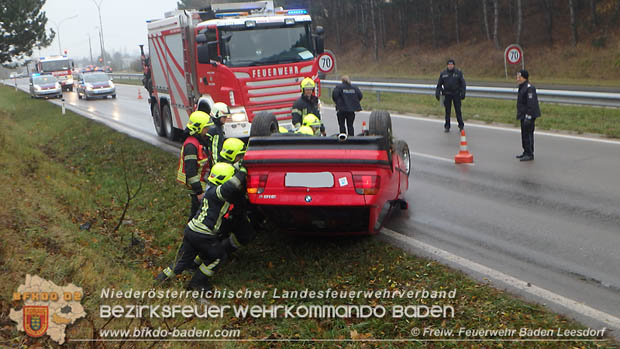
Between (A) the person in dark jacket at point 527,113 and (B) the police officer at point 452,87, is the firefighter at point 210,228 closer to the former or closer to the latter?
(A) the person in dark jacket at point 527,113

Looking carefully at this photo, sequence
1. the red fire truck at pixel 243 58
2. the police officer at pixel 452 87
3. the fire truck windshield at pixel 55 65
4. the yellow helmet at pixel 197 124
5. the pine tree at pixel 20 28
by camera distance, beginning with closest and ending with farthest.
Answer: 1. the yellow helmet at pixel 197 124
2. the red fire truck at pixel 243 58
3. the police officer at pixel 452 87
4. the pine tree at pixel 20 28
5. the fire truck windshield at pixel 55 65

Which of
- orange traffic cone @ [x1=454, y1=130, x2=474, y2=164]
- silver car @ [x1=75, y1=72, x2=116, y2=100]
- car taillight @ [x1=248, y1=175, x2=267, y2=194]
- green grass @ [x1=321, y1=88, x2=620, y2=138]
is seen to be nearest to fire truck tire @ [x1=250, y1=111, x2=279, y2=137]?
car taillight @ [x1=248, y1=175, x2=267, y2=194]

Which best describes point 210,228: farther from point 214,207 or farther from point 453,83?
point 453,83


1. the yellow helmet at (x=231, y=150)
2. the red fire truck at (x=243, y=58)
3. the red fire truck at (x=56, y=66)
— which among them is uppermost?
the red fire truck at (x=56, y=66)

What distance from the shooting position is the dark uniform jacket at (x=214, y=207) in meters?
6.16

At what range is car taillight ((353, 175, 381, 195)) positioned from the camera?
6.12m

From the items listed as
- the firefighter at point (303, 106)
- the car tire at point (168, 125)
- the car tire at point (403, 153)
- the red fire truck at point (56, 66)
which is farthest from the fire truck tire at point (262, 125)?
the red fire truck at point (56, 66)

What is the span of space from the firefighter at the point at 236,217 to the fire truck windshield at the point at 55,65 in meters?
46.3

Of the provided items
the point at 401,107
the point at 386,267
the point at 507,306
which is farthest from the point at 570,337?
the point at 401,107

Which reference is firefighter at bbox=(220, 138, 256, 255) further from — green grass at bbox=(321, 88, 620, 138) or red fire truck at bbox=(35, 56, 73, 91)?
red fire truck at bbox=(35, 56, 73, 91)

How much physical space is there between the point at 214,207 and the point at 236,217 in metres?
0.84

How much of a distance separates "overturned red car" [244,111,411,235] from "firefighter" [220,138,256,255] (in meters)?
0.18

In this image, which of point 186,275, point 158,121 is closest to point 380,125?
point 186,275

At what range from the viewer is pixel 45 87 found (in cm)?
3872
